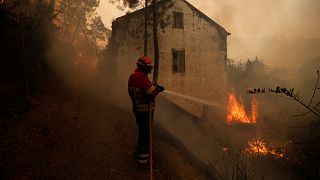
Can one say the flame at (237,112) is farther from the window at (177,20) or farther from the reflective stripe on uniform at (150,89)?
the reflective stripe on uniform at (150,89)

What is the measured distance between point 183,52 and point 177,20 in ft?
7.67

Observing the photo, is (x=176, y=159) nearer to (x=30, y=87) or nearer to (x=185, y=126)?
(x=30, y=87)

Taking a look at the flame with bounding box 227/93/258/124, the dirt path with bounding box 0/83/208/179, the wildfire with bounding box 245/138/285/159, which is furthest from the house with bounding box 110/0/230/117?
the dirt path with bounding box 0/83/208/179

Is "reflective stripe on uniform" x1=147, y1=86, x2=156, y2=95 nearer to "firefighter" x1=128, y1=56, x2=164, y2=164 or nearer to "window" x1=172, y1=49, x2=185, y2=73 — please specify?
"firefighter" x1=128, y1=56, x2=164, y2=164

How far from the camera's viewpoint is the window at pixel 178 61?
64.6ft

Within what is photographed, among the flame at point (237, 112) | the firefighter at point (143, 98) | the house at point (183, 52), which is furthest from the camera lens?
the flame at point (237, 112)

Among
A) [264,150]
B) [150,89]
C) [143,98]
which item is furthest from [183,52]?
[150,89]

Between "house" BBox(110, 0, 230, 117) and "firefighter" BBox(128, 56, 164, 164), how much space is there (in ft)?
39.9

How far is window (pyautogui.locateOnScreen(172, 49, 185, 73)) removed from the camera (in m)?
19.7

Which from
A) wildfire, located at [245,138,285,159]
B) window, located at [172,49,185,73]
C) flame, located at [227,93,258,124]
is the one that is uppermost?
window, located at [172,49,185,73]

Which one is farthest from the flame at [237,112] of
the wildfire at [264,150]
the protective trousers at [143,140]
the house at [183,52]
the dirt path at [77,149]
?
the protective trousers at [143,140]

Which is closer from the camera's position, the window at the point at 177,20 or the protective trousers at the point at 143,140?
the protective trousers at the point at 143,140

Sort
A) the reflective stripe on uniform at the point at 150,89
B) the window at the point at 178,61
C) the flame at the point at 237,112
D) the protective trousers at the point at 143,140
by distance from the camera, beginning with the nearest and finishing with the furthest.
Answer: the reflective stripe on uniform at the point at 150,89, the protective trousers at the point at 143,140, the flame at the point at 237,112, the window at the point at 178,61

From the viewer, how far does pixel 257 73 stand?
30219 millimetres
